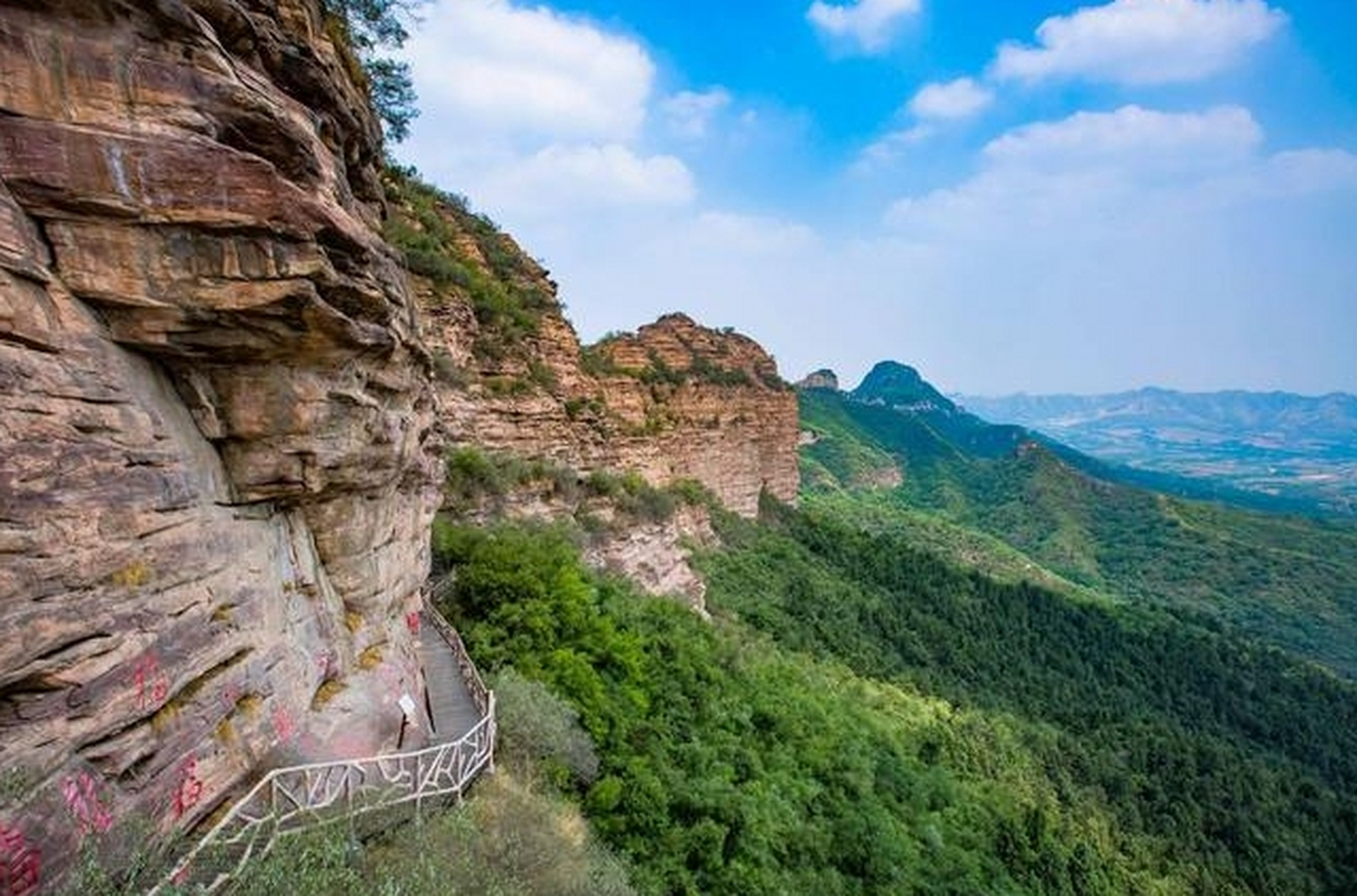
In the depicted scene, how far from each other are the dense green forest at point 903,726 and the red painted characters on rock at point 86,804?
26.2 feet

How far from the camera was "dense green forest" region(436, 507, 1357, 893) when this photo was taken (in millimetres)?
16312

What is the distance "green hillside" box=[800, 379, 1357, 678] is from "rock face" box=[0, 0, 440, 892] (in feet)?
224

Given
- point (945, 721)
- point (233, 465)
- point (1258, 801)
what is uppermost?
point (233, 465)

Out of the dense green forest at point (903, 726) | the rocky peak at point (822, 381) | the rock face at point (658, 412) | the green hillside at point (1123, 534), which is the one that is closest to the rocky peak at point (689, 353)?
the rock face at point (658, 412)

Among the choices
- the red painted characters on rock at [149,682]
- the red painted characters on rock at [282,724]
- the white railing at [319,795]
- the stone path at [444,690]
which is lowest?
the stone path at [444,690]

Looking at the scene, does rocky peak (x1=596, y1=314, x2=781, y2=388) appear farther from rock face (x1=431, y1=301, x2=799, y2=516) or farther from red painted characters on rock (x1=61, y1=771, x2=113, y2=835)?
red painted characters on rock (x1=61, y1=771, x2=113, y2=835)

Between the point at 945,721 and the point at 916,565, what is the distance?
23357mm

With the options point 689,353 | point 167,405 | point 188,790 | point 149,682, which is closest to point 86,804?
point 149,682

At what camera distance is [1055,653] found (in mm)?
48031

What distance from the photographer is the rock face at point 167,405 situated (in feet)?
20.3

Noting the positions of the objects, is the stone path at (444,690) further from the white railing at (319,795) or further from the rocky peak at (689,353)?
the rocky peak at (689,353)

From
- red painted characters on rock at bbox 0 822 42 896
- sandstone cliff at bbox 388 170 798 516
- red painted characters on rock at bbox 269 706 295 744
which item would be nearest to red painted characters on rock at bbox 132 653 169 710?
red painted characters on rock at bbox 0 822 42 896

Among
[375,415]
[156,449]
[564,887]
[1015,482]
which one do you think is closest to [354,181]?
[375,415]

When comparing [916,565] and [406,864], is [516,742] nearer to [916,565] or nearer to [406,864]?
[406,864]
